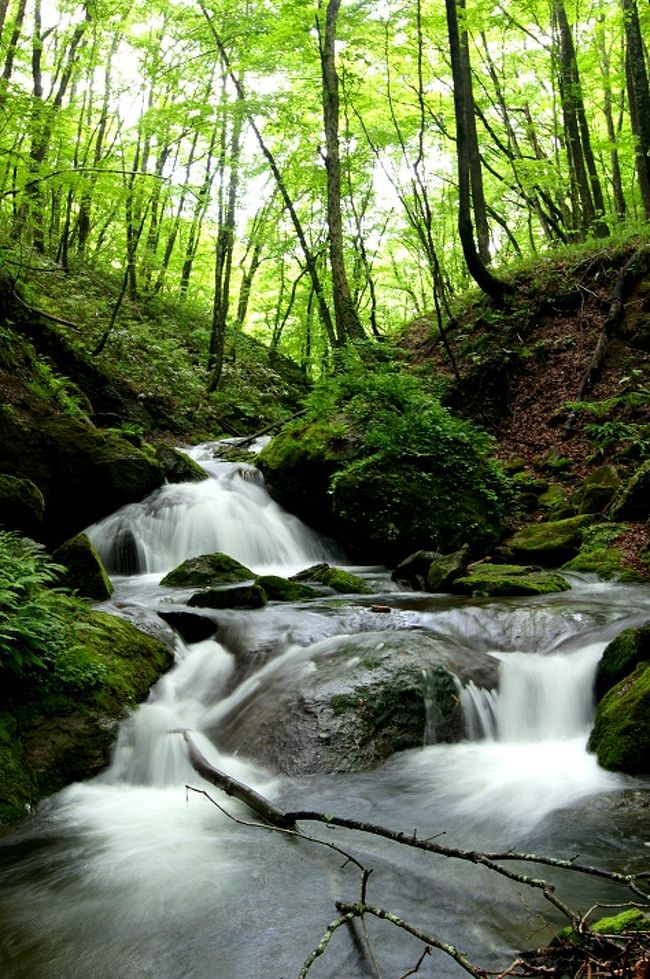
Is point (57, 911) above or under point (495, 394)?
under

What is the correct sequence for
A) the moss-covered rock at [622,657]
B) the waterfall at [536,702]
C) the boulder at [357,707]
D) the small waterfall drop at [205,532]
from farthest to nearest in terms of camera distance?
the small waterfall drop at [205,532] → the waterfall at [536,702] → the moss-covered rock at [622,657] → the boulder at [357,707]

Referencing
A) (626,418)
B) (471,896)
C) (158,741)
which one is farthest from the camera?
(626,418)

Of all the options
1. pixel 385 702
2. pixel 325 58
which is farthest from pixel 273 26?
pixel 385 702

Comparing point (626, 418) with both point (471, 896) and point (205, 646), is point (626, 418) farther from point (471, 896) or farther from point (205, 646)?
point (471, 896)

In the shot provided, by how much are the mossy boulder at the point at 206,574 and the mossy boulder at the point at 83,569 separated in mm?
1325

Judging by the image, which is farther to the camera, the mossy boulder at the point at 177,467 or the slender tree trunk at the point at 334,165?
the slender tree trunk at the point at 334,165

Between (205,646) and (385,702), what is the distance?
2.37 m

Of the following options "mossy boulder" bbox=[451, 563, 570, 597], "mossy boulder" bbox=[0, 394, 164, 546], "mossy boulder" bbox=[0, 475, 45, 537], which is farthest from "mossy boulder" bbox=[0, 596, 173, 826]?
"mossy boulder" bbox=[0, 394, 164, 546]

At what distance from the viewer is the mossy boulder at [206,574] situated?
9336 millimetres

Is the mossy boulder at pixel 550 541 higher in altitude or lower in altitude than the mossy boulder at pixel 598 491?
lower

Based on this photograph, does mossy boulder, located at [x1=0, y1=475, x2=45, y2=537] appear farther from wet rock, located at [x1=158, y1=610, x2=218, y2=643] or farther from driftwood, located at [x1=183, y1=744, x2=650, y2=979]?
driftwood, located at [x1=183, y1=744, x2=650, y2=979]

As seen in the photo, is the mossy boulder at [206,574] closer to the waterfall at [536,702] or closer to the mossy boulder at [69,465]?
the mossy boulder at [69,465]

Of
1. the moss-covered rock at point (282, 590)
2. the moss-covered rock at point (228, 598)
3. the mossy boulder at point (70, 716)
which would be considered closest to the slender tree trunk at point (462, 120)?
the moss-covered rock at point (282, 590)

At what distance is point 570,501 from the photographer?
10.8m
